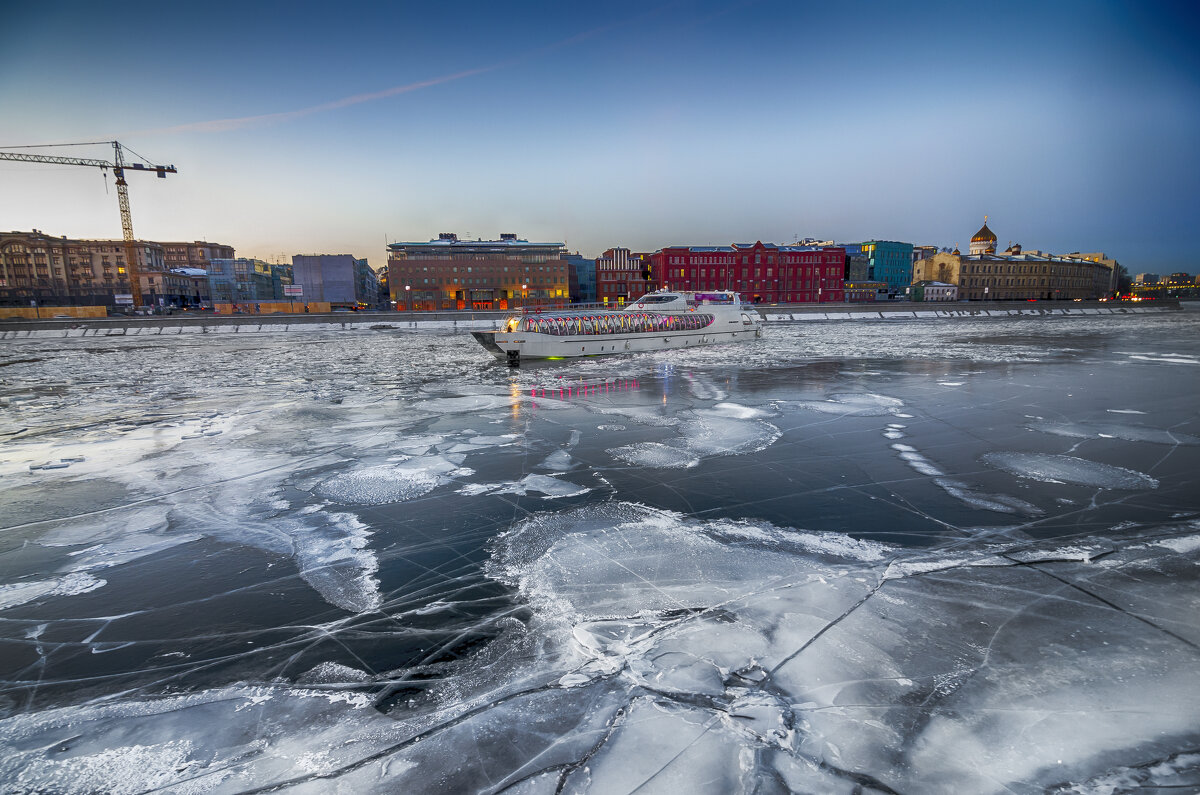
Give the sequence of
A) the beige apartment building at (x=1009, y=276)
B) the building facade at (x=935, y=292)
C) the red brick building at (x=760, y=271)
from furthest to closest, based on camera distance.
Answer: the beige apartment building at (x=1009, y=276) → the building facade at (x=935, y=292) → the red brick building at (x=760, y=271)

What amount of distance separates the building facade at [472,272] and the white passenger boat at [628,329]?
80.1 meters

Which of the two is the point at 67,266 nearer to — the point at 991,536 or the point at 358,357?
the point at 358,357

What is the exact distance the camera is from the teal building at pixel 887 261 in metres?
135

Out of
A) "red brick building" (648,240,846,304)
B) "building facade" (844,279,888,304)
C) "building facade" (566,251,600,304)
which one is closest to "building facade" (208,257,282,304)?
"building facade" (566,251,600,304)

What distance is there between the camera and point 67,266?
385 ft

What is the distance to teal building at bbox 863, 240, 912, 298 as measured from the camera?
5310 inches

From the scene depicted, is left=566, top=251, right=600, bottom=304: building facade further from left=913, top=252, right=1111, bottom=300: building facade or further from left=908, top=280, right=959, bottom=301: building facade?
left=913, top=252, right=1111, bottom=300: building facade

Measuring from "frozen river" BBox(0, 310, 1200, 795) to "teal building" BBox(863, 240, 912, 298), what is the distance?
14443cm

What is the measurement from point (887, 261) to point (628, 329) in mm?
137276

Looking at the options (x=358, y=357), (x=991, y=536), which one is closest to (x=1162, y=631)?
(x=991, y=536)

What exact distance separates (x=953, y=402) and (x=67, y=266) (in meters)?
169

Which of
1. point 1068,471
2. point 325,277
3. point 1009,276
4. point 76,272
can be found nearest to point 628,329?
point 1068,471

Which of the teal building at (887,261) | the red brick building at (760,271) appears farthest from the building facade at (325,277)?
the teal building at (887,261)

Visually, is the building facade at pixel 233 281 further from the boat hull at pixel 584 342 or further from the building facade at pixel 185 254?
the boat hull at pixel 584 342
